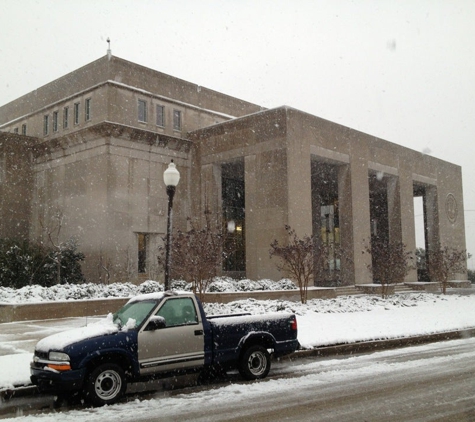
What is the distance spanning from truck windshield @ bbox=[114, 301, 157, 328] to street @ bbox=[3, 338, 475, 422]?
1209 millimetres

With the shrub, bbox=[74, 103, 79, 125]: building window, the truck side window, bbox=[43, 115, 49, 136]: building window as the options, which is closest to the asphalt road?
the truck side window

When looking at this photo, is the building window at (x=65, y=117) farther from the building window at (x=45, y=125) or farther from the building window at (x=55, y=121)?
the building window at (x=45, y=125)

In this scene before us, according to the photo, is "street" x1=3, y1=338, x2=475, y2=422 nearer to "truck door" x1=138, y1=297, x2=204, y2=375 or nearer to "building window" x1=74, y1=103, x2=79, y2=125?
"truck door" x1=138, y1=297, x2=204, y2=375

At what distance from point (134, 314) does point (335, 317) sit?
11342mm

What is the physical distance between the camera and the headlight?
24.7 feet

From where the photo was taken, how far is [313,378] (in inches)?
374

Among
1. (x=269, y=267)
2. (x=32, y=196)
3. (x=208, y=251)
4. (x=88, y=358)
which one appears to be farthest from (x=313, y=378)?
(x=32, y=196)

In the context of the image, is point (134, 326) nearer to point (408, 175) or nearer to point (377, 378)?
point (377, 378)

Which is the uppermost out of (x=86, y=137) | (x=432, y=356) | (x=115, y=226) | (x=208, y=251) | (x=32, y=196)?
(x=86, y=137)

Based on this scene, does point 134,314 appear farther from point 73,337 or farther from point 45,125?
point 45,125

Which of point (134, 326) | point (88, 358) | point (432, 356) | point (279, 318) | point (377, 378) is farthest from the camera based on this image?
point (432, 356)

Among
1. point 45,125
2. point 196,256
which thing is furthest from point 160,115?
point 196,256

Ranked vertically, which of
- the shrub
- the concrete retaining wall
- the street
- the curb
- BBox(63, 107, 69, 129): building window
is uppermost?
BBox(63, 107, 69, 129): building window

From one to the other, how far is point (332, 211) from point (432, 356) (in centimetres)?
3611
